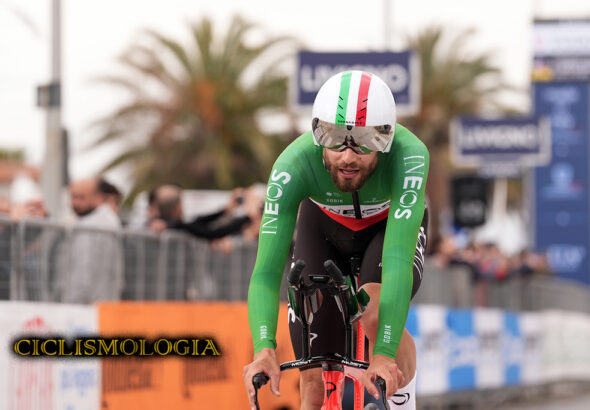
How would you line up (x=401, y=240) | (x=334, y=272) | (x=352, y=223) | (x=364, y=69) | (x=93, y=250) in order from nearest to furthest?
(x=334, y=272), (x=401, y=240), (x=352, y=223), (x=93, y=250), (x=364, y=69)

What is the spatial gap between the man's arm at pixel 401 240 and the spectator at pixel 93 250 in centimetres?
381

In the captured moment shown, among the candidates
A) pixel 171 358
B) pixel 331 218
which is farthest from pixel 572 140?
pixel 331 218

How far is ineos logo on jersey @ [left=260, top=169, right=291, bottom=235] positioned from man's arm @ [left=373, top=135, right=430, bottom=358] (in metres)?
0.49

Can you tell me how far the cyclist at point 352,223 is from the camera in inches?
206

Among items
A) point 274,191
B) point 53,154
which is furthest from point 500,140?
point 274,191

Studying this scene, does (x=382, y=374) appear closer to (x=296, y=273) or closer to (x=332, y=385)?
(x=332, y=385)

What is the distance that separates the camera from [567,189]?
42.2m

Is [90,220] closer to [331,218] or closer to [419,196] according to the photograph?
[331,218]

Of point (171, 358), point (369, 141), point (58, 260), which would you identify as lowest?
point (171, 358)

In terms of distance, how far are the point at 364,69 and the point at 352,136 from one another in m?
9.58

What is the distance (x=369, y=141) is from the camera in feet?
17.5

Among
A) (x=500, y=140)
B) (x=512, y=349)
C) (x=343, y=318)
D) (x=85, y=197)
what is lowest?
(x=512, y=349)

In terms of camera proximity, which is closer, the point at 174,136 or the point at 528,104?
the point at 174,136

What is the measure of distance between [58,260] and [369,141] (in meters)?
3.98
